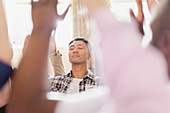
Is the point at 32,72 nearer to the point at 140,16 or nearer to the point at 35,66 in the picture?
the point at 35,66

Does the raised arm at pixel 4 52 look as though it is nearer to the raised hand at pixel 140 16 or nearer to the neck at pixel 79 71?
the raised hand at pixel 140 16

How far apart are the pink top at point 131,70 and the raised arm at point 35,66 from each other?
0.08 metres

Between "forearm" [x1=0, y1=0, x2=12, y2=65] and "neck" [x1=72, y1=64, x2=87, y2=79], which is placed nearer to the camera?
"forearm" [x1=0, y1=0, x2=12, y2=65]

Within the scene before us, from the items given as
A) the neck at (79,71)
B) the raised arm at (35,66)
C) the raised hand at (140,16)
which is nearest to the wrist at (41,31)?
the raised arm at (35,66)

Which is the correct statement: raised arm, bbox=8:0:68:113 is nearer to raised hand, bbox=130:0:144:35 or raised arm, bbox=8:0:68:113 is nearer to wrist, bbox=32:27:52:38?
wrist, bbox=32:27:52:38

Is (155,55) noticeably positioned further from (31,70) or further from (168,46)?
(31,70)

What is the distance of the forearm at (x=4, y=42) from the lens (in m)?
0.30

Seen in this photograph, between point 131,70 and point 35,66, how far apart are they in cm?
13

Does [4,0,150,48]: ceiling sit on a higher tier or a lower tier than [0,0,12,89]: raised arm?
higher

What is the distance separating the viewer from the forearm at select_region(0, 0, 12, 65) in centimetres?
30

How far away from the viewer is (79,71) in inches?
43.2

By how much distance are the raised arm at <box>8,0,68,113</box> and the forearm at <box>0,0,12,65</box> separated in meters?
0.05

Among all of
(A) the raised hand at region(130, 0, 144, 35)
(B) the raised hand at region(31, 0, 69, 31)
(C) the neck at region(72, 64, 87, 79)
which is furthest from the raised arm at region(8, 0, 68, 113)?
(C) the neck at region(72, 64, 87, 79)

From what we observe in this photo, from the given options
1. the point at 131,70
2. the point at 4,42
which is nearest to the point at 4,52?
the point at 4,42
